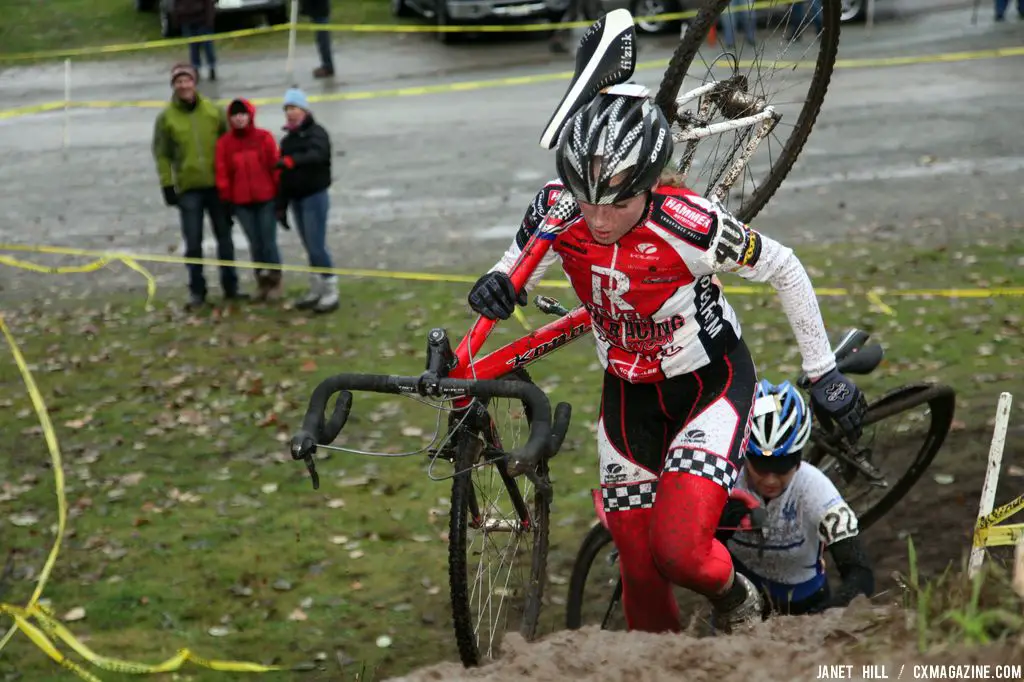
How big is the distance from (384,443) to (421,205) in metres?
6.03

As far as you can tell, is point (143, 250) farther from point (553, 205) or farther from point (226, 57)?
point (553, 205)

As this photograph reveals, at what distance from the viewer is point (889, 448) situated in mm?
7891

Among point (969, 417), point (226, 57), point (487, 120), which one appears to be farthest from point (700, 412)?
point (226, 57)

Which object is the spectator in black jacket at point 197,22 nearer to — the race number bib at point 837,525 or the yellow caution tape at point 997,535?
the race number bib at point 837,525

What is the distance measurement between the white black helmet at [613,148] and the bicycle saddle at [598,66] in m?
0.10

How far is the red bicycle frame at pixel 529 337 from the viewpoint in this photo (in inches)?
211

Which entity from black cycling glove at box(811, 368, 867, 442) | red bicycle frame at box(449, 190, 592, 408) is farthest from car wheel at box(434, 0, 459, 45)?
black cycling glove at box(811, 368, 867, 442)

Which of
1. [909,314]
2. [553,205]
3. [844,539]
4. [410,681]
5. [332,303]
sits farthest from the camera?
[332,303]

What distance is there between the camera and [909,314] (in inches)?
428

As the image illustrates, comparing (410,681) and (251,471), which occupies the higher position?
(410,681)

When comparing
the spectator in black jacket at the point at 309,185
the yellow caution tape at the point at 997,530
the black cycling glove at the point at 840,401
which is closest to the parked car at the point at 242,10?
the spectator in black jacket at the point at 309,185

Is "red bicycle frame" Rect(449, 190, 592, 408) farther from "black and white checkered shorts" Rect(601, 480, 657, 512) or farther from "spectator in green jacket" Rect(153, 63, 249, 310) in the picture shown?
"spectator in green jacket" Rect(153, 63, 249, 310)

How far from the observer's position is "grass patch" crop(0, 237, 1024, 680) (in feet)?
23.6

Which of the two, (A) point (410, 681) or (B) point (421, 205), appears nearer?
(A) point (410, 681)
